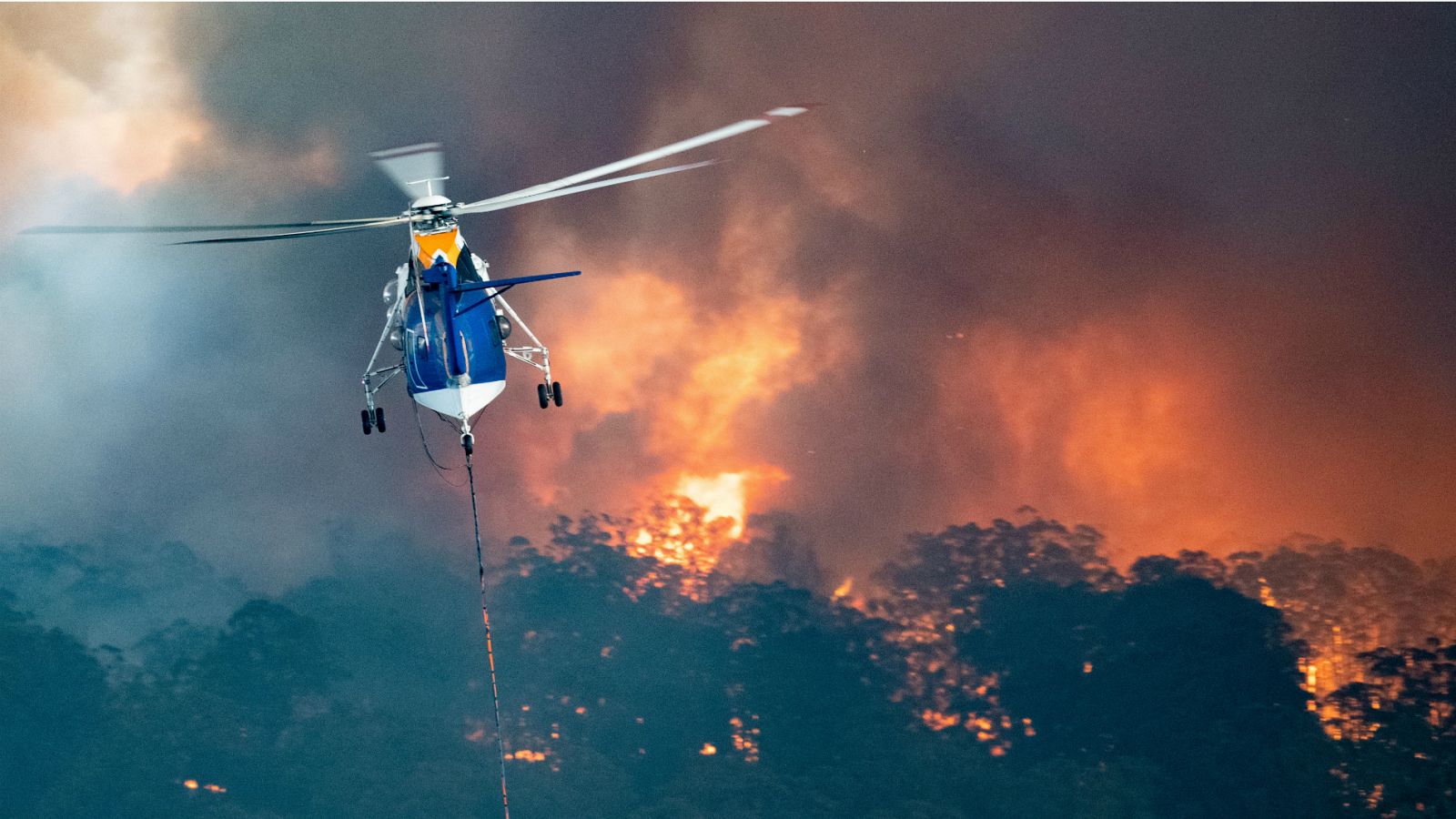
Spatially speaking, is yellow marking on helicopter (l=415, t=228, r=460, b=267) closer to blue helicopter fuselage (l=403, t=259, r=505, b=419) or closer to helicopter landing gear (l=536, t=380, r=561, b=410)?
blue helicopter fuselage (l=403, t=259, r=505, b=419)

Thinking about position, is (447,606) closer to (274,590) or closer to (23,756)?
(274,590)

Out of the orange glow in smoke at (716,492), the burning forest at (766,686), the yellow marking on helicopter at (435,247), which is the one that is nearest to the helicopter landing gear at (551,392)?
the yellow marking on helicopter at (435,247)

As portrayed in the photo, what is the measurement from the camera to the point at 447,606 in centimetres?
10094

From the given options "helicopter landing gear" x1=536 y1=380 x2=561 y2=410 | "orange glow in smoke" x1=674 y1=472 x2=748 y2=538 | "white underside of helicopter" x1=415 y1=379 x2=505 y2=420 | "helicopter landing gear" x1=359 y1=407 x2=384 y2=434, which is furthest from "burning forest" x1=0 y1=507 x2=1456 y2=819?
"white underside of helicopter" x1=415 y1=379 x2=505 y2=420

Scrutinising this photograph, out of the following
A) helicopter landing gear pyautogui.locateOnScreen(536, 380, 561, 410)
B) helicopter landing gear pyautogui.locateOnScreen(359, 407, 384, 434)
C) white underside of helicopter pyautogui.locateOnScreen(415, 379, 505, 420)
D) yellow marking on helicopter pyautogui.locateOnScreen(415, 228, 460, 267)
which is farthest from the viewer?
helicopter landing gear pyautogui.locateOnScreen(359, 407, 384, 434)

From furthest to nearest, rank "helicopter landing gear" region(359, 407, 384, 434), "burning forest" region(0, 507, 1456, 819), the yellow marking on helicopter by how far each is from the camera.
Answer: "burning forest" region(0, 507, 1456, 819) → "helicopter landing gear" region(359, 407, 384, 434) → the yellow marking on helicopter

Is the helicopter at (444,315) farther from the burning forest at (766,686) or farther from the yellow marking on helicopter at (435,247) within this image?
the burning forest at (766,686)

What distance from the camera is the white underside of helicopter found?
35.8 m

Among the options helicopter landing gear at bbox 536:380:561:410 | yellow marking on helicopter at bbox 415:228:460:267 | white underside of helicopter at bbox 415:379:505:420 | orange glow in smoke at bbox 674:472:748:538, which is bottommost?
white underside of helicopter at bbox 415:379:505:420

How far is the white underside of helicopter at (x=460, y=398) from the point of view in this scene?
3581cm

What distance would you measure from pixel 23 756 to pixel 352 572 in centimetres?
3721

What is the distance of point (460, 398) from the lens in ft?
117

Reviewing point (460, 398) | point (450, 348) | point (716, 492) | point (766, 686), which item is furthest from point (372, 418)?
point (766, 686)

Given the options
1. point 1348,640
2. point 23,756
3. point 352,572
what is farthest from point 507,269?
point 23,756
